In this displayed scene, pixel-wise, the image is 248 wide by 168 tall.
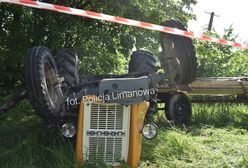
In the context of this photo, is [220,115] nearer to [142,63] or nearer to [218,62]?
[142,63]

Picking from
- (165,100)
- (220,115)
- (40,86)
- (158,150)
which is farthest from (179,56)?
(40,86)

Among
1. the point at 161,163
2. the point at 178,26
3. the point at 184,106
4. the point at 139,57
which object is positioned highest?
the point at 178,26

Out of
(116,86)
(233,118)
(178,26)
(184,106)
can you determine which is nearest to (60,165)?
(116,86)

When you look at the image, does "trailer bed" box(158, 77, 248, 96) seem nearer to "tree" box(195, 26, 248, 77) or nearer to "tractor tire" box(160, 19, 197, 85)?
"tractor tire" box(160, 19, 197, 85)

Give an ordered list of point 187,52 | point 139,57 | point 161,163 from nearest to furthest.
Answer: point 161,163
point 139,57
point 187,52

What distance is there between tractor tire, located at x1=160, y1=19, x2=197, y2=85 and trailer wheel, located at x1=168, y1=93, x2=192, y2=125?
3.53 ft

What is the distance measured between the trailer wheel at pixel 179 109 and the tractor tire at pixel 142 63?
99.8 inches

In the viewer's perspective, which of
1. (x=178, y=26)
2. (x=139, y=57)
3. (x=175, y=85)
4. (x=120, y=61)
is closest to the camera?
(x=139, y=57)

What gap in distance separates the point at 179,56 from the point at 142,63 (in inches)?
44.5

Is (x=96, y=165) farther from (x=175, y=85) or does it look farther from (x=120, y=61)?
(x=120, y=61)

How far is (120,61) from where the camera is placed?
10.6 m

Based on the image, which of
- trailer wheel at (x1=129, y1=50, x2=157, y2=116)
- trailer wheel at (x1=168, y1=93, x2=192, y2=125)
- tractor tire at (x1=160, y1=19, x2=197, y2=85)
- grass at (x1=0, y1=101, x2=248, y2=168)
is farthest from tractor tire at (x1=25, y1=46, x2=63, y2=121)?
trailer wheel at (x1=168, y1=93, x2=192, y2=125)

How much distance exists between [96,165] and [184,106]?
16.1ft

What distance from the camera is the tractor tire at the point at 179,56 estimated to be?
6.95 metres
